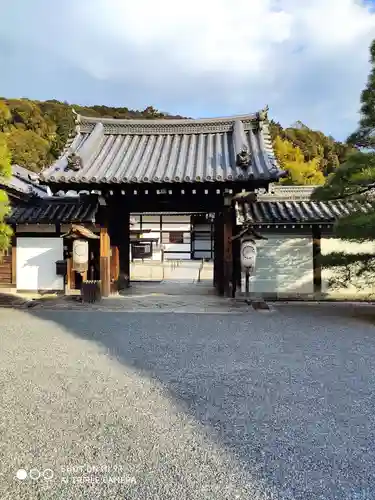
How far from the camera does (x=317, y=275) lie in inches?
400

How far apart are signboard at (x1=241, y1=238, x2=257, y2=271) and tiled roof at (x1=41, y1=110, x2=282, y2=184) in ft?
5.19

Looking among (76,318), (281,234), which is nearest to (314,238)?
(281,234)

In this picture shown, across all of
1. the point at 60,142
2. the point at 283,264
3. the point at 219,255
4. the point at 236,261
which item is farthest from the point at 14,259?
the point at 60,142

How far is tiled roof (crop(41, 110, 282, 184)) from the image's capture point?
377 inches

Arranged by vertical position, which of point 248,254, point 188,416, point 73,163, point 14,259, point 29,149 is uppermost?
point 29,149

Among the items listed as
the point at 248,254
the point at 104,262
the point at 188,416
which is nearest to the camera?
the point at 188,416

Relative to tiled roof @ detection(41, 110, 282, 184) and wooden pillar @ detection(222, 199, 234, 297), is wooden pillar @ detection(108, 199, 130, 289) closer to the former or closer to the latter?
tiled roof @ detection(41, 110, 282, 184)

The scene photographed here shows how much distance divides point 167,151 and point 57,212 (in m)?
3.68

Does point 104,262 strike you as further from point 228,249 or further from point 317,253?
point 317,253

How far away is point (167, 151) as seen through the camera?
37.9ft

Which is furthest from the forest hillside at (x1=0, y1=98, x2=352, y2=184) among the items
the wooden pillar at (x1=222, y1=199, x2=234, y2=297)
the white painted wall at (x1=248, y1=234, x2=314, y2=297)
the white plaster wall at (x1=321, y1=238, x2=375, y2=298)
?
the wooden pillar at (x1=222, y1=199, x2=234, y2=297)

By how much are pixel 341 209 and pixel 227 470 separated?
A: 9.13 m

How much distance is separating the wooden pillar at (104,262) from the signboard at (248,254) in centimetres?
356

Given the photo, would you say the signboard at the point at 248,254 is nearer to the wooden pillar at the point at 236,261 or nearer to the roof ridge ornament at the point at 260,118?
the wooden pillar at the point at 236,261
